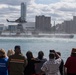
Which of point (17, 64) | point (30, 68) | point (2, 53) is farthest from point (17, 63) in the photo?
point (30, 68)

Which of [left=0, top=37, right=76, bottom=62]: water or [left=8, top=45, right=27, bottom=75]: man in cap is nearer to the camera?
[left=8, top=45, right=27, bottom=75]: man in cap

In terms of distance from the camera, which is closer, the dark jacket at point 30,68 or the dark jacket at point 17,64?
the dark jacket at point 17,64

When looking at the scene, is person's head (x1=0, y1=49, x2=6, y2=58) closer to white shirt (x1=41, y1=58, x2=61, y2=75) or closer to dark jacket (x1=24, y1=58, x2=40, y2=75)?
dark jacket (x1=24, y1=58, x2=40, y2=75)

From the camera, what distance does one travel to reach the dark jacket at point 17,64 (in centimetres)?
905

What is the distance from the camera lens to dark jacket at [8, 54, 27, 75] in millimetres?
9047

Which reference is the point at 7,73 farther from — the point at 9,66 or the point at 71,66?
the point at 71,66

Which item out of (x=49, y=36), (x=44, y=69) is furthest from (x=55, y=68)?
(x=49, y=36)

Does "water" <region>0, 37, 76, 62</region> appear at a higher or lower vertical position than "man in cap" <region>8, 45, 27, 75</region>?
lower

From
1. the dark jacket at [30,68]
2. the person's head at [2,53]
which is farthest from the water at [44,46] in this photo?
the person's head at [2,53]

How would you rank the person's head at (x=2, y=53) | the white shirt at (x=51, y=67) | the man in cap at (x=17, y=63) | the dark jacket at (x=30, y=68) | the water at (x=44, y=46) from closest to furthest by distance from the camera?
the white shirt at (x=51, y=67), the person's head at (x=2, y=53), the man in cap at (x=17, y=63), the dark jacket at (x=30, y=68), the water at (x=44, y=46)

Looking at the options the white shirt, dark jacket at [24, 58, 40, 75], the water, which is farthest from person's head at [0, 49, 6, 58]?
the water

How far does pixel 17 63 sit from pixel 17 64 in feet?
0.08

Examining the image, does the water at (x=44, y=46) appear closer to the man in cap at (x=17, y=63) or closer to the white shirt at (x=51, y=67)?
the man in cap at (x=17, y=63)

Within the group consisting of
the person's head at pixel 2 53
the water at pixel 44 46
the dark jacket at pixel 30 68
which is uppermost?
the person's head at pixel 2 53
